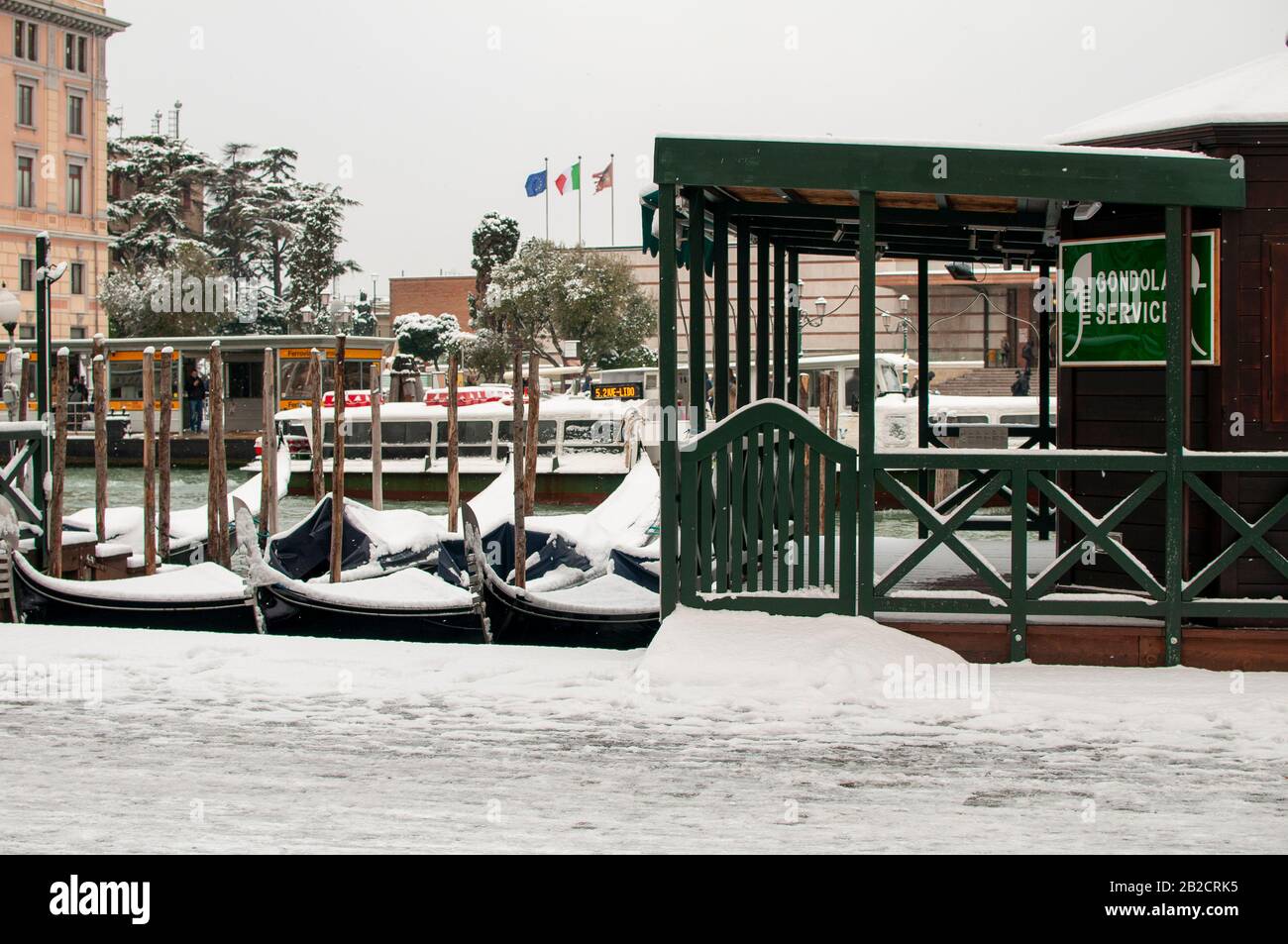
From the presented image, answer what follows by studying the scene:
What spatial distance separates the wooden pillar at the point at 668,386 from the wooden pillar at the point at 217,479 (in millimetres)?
7472

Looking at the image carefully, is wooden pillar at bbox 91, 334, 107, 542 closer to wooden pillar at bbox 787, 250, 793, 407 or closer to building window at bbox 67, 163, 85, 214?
wooden pillar at bbox 787, 250, 793, 407

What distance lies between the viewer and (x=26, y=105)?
6312 cm

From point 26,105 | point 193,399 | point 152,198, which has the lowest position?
point 193,399

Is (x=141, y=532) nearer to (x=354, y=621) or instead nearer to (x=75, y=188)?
(x=354, y=621)

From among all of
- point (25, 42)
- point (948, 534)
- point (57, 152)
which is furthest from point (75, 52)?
point (948, 534)

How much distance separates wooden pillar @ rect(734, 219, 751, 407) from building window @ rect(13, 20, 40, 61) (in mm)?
59402

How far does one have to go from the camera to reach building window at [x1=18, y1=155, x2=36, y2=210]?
2466 inches

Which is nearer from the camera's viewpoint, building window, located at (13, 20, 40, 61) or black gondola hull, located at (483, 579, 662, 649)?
black gondola hull, located at (483, 579, 662, 649)

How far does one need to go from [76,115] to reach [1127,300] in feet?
211

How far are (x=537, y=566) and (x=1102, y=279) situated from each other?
7.40 meters

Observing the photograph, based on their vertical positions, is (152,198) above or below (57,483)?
above
